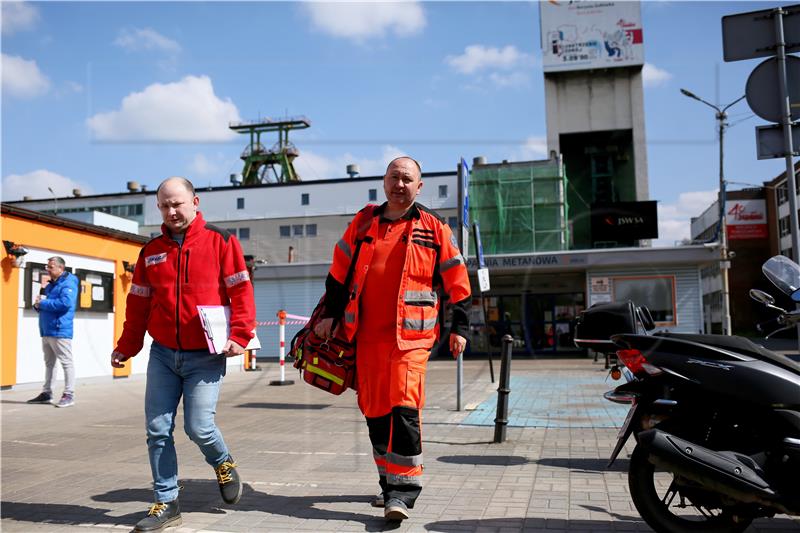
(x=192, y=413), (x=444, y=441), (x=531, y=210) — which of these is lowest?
(x=444, y=441)

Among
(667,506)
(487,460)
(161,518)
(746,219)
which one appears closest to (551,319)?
(487,460)

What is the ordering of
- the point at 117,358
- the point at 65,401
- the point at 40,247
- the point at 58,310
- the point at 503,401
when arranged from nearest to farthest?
the point at 117,358
the point at 503,401
the point at 58,310
the point at 65,401
the point at 40,247

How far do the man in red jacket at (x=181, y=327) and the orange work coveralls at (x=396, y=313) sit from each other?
0.65 metres

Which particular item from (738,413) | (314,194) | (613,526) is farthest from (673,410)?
(314,194)

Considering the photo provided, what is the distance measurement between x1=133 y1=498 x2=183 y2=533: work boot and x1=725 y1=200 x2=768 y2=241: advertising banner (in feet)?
216

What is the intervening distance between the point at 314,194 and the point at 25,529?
5196 centimetres

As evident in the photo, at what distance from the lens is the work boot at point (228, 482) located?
13.9 feet

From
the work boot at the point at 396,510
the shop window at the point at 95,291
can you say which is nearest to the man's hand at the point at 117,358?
the work boot at the point at 396,510

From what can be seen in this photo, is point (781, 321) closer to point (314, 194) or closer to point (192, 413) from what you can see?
point (192, 413)

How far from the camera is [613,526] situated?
3.88 m

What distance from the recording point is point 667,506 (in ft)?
11.7

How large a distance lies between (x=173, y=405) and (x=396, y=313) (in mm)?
1441

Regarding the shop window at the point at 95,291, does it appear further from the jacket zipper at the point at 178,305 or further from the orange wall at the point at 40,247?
the jacket zipper at the point at 178,305

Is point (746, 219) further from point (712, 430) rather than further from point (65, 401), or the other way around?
point (712, 430)
